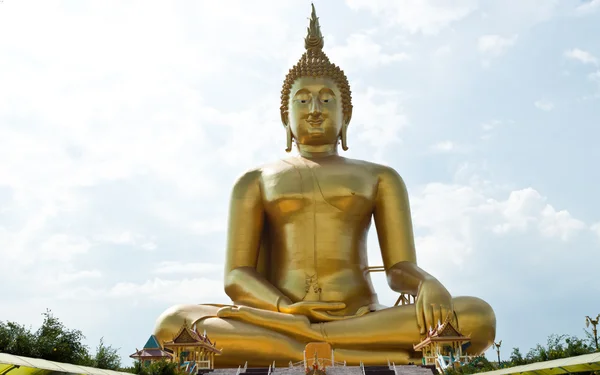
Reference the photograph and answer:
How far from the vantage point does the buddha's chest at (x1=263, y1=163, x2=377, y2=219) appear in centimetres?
1341

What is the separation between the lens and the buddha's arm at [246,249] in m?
12.5

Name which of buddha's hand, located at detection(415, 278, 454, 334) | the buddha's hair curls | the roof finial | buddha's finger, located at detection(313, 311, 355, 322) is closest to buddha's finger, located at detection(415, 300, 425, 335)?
buddha's hand, located at detection(415, 278, 454, 334)

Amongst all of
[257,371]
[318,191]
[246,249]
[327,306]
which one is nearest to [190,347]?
[257,371]

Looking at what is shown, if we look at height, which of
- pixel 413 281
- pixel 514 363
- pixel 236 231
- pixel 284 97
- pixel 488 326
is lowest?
pixel 514 363

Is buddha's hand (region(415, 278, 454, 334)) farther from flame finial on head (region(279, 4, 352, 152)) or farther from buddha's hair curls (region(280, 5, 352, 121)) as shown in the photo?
buddha's hair curls (region(280, 5, 352, 121))

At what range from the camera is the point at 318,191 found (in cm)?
1341

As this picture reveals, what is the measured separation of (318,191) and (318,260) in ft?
3.90

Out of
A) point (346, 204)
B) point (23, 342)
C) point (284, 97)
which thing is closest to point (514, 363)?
point (346, 204)

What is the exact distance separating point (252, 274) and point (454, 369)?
4102 mm

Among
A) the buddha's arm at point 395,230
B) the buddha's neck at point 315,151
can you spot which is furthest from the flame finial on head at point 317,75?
the buddha's arm at point 395,230

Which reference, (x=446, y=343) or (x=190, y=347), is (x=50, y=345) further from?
(x=446, y=343)

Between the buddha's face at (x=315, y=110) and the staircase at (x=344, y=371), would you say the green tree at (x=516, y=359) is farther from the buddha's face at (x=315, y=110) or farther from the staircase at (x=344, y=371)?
the buddha's face at (x=315, y=110)

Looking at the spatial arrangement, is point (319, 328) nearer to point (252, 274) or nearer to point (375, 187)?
point (252, 274)

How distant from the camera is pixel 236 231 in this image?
1344 centimetres
